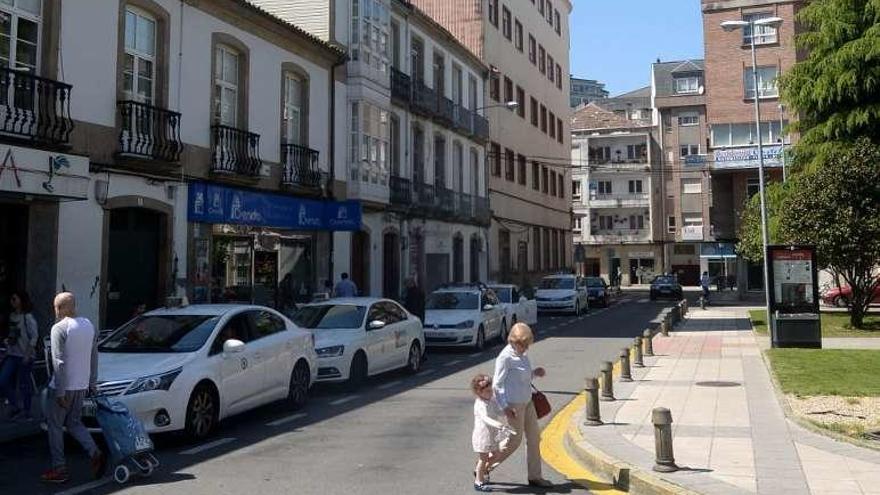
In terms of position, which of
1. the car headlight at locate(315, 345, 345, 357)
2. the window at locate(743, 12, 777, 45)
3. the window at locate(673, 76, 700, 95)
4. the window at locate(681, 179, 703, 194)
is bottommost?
the car headlight at locate(315, 345, 345, 357)

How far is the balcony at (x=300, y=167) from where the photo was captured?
2072 cm

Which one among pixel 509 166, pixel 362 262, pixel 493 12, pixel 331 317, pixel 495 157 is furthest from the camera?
pixel 509 166

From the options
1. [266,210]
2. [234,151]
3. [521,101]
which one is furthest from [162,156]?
[521,101]

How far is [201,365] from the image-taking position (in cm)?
887

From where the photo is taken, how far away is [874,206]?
71.7 ft

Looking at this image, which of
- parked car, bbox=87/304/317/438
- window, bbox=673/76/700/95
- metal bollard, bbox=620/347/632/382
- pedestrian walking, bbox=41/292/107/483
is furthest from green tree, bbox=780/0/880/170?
window, bbox=673/76/700/95

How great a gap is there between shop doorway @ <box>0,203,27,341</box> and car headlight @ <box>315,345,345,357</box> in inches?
216

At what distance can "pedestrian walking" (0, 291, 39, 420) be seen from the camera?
10.2 m

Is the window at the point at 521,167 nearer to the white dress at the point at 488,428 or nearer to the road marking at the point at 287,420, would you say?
the road marking at the point at 287,420

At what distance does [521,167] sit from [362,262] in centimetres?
2167

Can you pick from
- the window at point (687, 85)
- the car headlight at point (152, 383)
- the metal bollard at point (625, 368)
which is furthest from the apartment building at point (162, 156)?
the window at point (687, 85)

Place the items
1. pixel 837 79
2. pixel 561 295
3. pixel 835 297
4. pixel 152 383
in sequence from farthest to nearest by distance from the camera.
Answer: pixel 835 297 → pixel 561 295 → pixel 837 79 → pixel 152 383

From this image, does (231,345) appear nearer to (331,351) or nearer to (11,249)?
(331,351)

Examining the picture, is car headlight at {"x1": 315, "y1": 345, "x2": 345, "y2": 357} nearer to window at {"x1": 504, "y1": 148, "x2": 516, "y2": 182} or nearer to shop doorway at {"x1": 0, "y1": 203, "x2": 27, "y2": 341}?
shop doorway at {"x1": 0, "y1": 203, "x2": 27, "y2": 341}
